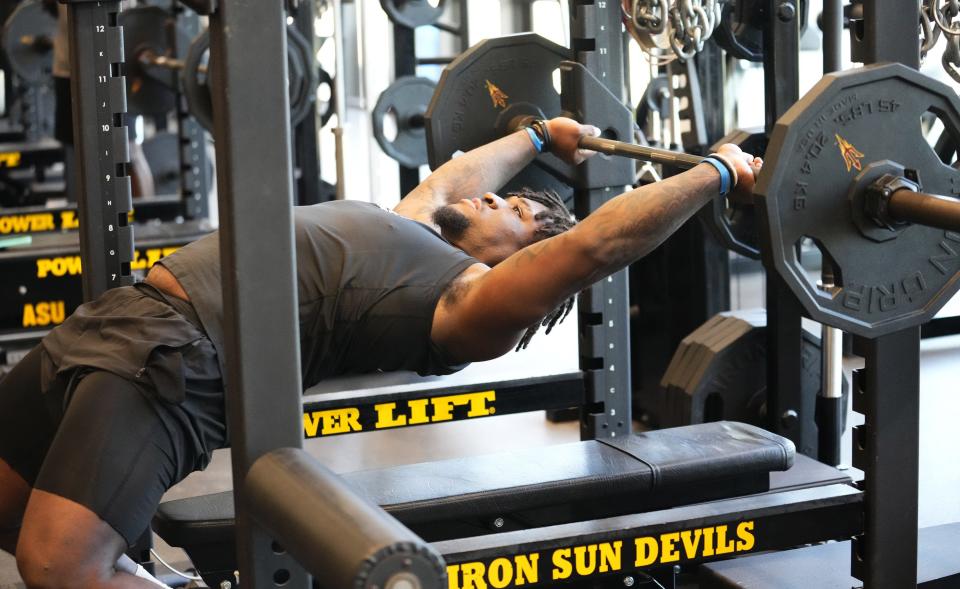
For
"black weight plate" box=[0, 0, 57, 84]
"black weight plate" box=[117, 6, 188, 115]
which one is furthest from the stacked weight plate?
"black weight plate" box=[0, 0, 57, 84]

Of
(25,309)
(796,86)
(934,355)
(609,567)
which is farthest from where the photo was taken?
(934,355)

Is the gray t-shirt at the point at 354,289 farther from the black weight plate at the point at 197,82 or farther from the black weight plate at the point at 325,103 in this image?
the black weight plate at the point at 325,103

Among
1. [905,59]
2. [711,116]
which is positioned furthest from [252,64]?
[711,116]

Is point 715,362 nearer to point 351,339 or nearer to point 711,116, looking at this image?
point 711,116

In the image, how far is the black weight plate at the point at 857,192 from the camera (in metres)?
1.81

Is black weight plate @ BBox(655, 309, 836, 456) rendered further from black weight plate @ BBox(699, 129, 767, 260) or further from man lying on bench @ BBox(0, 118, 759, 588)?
man lying on bench @ BBox(0, 118, 759, 588)

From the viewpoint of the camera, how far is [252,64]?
52.9 inches

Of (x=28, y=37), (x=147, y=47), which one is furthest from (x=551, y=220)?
(x=28, y=37)

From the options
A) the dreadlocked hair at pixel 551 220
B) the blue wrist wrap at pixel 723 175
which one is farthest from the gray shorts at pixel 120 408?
the blue wrist wrap at pixel 723 175

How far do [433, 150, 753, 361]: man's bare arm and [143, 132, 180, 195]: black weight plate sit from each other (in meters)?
5.40

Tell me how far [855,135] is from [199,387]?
3.70 feet

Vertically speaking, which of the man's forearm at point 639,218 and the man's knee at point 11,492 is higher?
the man's forearm at point 639,218

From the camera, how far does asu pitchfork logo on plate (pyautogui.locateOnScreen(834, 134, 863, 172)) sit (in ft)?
6.07

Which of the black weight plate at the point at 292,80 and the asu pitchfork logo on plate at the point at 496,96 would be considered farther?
the black weight plate at the point at 292,80
